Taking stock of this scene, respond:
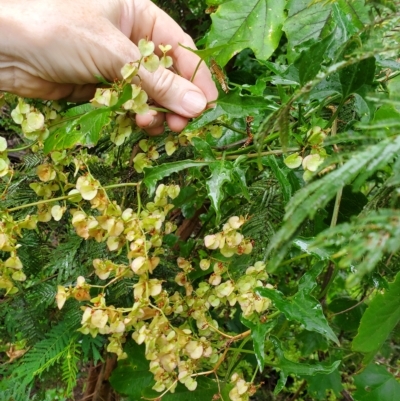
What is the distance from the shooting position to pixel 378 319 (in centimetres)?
71

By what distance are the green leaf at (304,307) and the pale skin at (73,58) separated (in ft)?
A: 1.04

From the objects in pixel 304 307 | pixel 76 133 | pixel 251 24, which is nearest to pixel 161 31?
pixel 251 24

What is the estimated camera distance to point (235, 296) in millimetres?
724

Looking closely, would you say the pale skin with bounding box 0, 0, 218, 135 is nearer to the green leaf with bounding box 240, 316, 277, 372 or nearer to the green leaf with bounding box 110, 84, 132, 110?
the green leaf with bounding box 110, 84, 132, 110

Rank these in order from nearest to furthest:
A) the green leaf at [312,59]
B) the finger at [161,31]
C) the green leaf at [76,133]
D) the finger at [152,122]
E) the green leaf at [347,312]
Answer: the green leaf at [312,59], the green leaf at [76,133], the finger at [152,122], the finger at [161,31], the green leaf at [347,312]

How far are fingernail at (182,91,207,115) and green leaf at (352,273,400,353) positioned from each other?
392 millimetres

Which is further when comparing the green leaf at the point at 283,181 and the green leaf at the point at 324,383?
the green leaf at the point at 324,383

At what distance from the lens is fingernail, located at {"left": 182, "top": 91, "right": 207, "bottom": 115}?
75cm

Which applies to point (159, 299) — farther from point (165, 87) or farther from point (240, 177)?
point (165, 87)

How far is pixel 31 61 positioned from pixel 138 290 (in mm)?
449

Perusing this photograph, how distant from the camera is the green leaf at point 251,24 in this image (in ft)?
2.85

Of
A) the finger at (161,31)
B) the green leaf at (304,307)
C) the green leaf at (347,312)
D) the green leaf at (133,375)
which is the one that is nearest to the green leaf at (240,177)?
the green leaf at (304,307)

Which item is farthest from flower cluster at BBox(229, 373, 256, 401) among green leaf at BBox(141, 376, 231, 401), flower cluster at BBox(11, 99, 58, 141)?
flower cluster at BBox(11, 99, 58, 141)

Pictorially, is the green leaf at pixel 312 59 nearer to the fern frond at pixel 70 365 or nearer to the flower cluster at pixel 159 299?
the flower cluster at pixel 159 299
